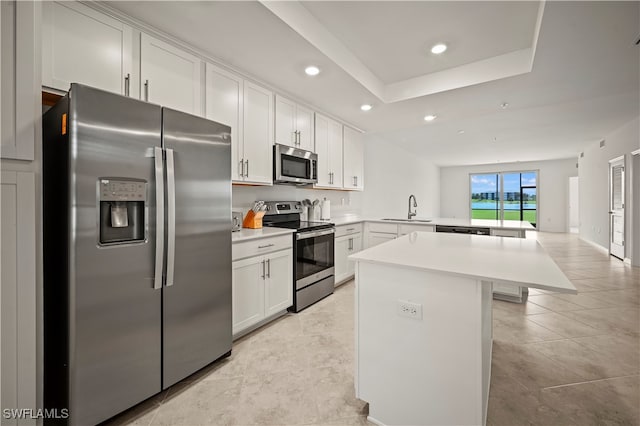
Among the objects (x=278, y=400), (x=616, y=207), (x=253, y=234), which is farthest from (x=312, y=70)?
(x=616, y=207)

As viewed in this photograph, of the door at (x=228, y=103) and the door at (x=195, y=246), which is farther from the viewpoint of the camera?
the door at (x=228, y=103)

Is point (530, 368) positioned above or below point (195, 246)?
below

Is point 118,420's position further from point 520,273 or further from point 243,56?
point 243,56

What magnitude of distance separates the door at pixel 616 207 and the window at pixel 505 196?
4.78 m

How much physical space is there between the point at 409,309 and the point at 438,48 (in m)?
2.60

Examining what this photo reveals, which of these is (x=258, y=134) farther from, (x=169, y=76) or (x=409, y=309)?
(x=409, y=309)

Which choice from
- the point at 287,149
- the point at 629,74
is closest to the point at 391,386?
the point at 287,149

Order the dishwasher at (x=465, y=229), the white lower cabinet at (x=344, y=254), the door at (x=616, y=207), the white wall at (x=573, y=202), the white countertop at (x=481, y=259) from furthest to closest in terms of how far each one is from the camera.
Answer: the white wall at (x=573, y=202) < the door at (x=616, y=207) < the white lower cabinet at (x=344, y=254) < the dishwasher at (x=465, y=229) < the white countertop at (x=481, y=259)

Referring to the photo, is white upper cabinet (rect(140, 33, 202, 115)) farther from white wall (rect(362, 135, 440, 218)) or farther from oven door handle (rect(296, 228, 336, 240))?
white wall (rect(362, 135, 440, 218))

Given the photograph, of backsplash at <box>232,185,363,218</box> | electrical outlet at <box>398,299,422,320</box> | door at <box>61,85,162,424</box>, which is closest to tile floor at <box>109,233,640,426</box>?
door at <box>61,85,162,424</box>

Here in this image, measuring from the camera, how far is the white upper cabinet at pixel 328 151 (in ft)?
12.6

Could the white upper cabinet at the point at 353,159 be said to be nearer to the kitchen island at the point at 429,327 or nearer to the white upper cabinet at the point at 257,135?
the white upper cabinet at the point at 257,135

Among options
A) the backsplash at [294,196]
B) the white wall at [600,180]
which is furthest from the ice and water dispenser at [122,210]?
the white wall at [600,180]

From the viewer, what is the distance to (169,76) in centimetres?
212
